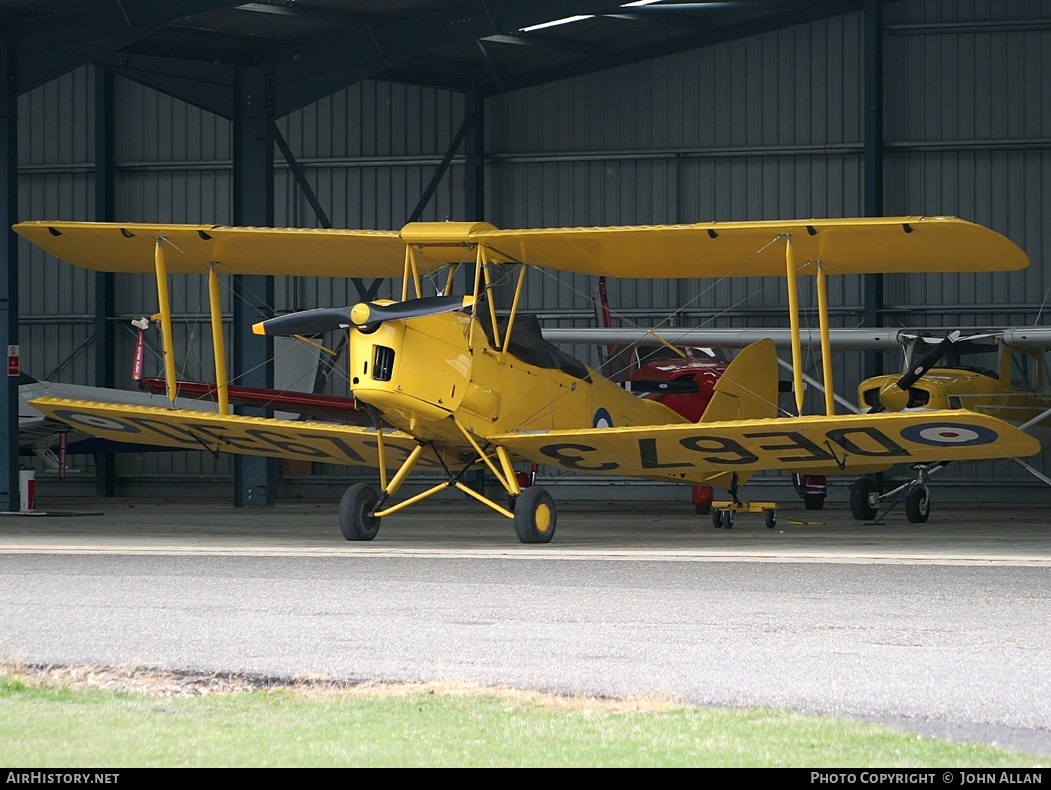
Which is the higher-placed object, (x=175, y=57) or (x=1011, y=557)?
(x=175, y=57)

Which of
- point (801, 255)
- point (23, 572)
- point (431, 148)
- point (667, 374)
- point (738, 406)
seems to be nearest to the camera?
point (23, 572)

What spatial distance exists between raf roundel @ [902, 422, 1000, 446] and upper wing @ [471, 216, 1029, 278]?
150 cm

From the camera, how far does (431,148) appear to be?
2502 centimetres

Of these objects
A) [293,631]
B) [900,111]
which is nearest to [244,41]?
[900,111]

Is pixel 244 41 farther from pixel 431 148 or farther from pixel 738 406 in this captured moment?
pixel 738 406

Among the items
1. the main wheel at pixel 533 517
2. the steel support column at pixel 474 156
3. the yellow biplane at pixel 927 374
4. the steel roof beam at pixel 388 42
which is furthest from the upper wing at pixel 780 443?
the steel support column at pixel 474 156

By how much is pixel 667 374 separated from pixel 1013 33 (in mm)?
8760

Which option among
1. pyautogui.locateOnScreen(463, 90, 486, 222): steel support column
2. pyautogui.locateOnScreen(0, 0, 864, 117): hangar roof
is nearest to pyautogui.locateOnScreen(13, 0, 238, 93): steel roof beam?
pyautogui.locateOnScreen(0, 0, 864, 117): hangar roof

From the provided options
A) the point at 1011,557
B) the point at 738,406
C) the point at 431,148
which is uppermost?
the point at 431,148

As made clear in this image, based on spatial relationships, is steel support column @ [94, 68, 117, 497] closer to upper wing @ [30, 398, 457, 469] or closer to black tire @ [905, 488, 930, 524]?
upper wing @ [30, 398, 457, 469]

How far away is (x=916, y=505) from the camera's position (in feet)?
53.7

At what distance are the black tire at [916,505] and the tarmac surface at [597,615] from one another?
10.00 ft

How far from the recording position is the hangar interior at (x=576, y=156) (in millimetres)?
21812

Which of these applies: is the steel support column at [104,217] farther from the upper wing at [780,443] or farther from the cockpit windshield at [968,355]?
the upper wing at [780,443]
